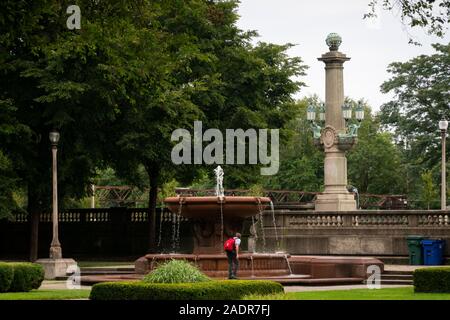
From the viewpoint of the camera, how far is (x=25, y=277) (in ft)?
99.2

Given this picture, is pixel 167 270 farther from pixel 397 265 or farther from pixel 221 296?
pixel 397 265

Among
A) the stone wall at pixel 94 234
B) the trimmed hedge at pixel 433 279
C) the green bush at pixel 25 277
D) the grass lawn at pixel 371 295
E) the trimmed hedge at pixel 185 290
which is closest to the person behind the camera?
the trimmed hedge at pixel 185 290

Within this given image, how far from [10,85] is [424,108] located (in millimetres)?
38579

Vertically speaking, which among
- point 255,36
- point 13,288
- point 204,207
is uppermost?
point 255,36

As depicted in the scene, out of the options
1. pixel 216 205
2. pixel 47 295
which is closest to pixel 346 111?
pixel 216 205

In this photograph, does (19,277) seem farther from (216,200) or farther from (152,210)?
(152,210)

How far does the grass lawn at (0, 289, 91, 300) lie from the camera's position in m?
27.2

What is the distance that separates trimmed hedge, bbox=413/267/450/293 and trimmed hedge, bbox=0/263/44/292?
379 inches

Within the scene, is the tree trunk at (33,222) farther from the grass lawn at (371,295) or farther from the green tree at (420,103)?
the green tree at (420,103)

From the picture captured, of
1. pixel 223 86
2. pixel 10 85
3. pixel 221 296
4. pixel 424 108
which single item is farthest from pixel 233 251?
pixel 424 108

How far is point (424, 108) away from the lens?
7981 centimetres

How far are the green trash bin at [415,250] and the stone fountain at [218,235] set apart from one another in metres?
8.30

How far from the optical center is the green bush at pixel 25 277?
30.2 m

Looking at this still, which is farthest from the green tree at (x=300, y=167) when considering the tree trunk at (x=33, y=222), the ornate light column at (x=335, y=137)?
the tree trunk at (x=33, y=222)
